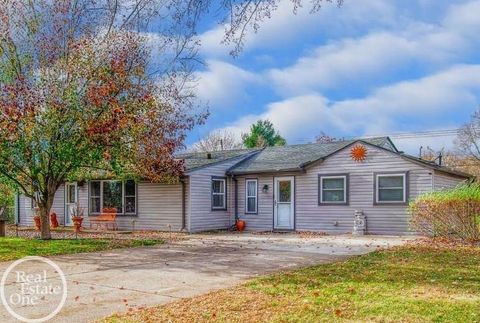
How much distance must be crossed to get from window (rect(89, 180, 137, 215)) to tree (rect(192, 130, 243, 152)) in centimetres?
2107

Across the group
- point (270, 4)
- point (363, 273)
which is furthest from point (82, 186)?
point (270, 4)

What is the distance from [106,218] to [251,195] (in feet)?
20.0

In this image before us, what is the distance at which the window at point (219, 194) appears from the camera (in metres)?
20.6

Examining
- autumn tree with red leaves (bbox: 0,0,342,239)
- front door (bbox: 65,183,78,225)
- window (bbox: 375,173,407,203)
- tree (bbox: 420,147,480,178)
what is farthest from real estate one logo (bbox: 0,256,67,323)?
tree (bbox: 420,147,480,178)

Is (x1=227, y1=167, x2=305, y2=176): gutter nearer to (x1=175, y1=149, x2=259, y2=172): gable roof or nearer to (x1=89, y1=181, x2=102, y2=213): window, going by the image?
(x1=175, y1=149, x2=259, y2=172): gable roof

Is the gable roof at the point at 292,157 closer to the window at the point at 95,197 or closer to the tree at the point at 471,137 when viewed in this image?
the window at the point at 95,197

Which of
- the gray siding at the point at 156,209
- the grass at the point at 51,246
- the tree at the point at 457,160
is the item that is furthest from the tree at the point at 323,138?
the grass at the point at 51,246

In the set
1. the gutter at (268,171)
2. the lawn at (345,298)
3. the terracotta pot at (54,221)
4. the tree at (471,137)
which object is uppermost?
the tree at (471,137)

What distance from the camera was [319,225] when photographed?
19.0 metres

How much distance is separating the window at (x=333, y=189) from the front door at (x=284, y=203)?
126 centimetres

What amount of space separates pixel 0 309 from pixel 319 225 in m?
14.2

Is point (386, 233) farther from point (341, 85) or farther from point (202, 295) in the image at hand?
point (202, 295)

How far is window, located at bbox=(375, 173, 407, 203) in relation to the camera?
17.2m

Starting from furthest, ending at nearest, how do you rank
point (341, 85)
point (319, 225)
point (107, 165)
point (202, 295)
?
1. point (319, 225)
2. point (107, 165)
3. point (341, 85)
4. point (202, 295)
